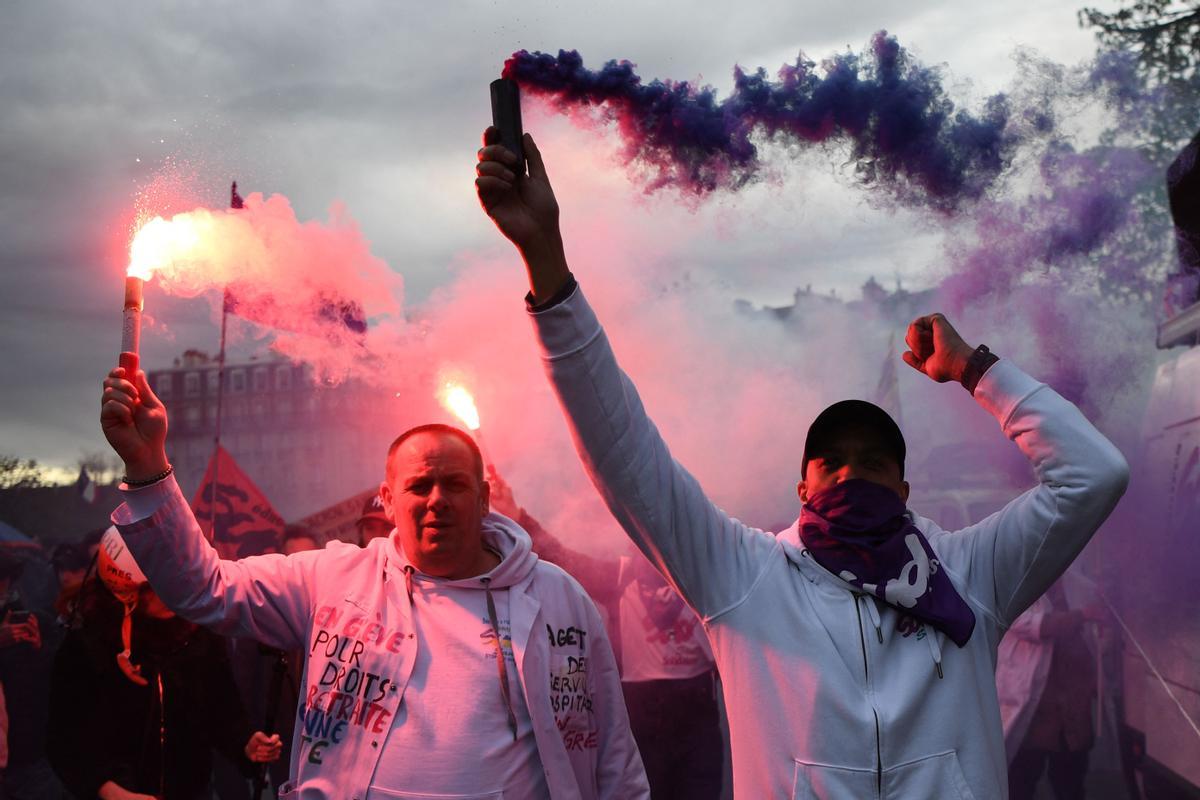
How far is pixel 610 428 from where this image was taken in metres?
2.06

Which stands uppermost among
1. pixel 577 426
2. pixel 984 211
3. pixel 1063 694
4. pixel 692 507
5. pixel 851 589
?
pixel 984 211

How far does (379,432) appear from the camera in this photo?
18.7 metres

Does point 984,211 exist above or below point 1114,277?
above

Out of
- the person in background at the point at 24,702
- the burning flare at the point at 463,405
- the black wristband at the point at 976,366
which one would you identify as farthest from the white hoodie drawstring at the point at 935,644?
the person in background at the point at 24,702

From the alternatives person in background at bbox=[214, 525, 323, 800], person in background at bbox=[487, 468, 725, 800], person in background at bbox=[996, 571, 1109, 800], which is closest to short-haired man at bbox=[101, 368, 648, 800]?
person in background at bbox=[487, 468, 725, 800]

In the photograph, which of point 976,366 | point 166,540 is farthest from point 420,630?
point 976,366

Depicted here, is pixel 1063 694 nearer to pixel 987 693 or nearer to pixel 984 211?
pixel 984 211

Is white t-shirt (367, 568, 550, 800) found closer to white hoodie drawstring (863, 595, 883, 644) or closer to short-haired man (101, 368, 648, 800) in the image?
short-haired man (101, 368, 648, 800)

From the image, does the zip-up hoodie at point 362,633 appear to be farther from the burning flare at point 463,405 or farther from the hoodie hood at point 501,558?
the burning flare at point 463,405

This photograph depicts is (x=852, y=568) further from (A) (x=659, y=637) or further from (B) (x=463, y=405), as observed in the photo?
(A) (x=659, y=637)

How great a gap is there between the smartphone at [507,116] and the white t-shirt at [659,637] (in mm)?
4641

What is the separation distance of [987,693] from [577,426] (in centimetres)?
113

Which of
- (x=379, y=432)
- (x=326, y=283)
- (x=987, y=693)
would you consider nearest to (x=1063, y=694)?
(x=987, y=693)

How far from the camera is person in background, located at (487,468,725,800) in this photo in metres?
5.76
